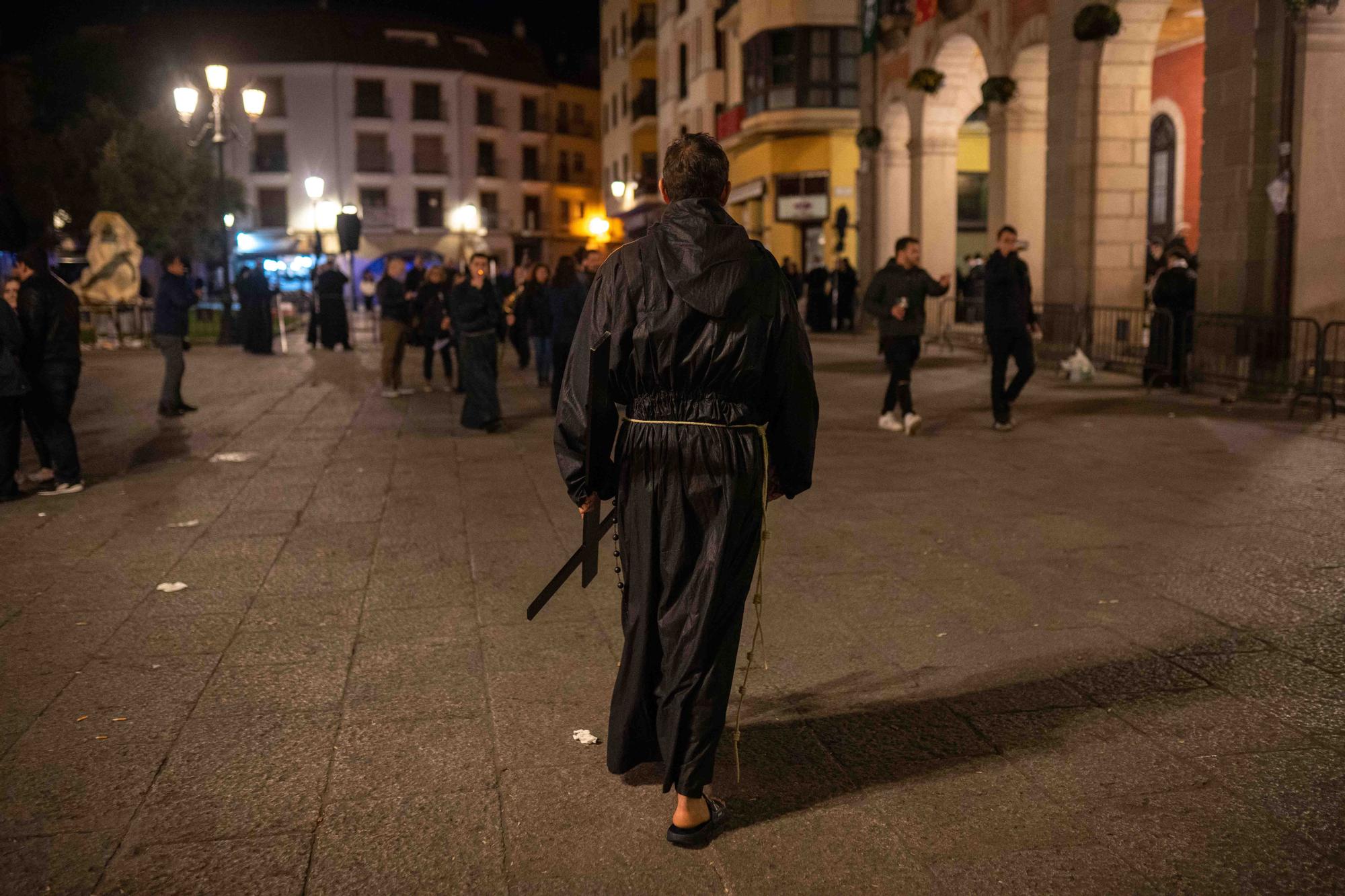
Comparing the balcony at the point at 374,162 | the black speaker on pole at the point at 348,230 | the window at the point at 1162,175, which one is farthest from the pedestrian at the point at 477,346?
the balcony at the point at 374,162

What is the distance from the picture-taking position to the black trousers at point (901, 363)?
38.3ft

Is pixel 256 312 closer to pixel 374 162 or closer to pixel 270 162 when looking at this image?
pixel 270 162

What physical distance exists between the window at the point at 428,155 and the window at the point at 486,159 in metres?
1.92

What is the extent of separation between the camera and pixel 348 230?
26.0m

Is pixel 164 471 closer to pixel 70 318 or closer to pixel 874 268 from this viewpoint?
pixel 70 318

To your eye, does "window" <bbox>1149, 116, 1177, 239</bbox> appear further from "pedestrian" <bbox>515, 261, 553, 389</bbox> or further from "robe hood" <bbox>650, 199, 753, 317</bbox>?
"robe hood" <bbox>650, 199, 753, 317</bbox>

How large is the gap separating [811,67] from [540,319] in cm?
1835

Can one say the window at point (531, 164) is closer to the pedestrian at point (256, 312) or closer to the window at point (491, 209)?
the window at point (491, 209)

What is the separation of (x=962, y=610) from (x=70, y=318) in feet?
22.7

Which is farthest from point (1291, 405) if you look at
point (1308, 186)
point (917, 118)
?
point (917, 118)

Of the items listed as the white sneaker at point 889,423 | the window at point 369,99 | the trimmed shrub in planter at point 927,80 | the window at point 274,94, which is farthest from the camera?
the window at point 369,99

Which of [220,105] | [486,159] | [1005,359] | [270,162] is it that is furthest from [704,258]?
[486,159]

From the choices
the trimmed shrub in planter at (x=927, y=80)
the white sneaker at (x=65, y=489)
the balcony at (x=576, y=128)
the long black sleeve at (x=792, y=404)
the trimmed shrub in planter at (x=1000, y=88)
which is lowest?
the white sneaker at (x=65, y=489)

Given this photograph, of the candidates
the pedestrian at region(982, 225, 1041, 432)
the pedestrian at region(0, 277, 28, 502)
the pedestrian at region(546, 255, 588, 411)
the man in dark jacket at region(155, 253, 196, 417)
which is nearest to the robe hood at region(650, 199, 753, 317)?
the pedestrian at region(0, 277, 28, 502)
